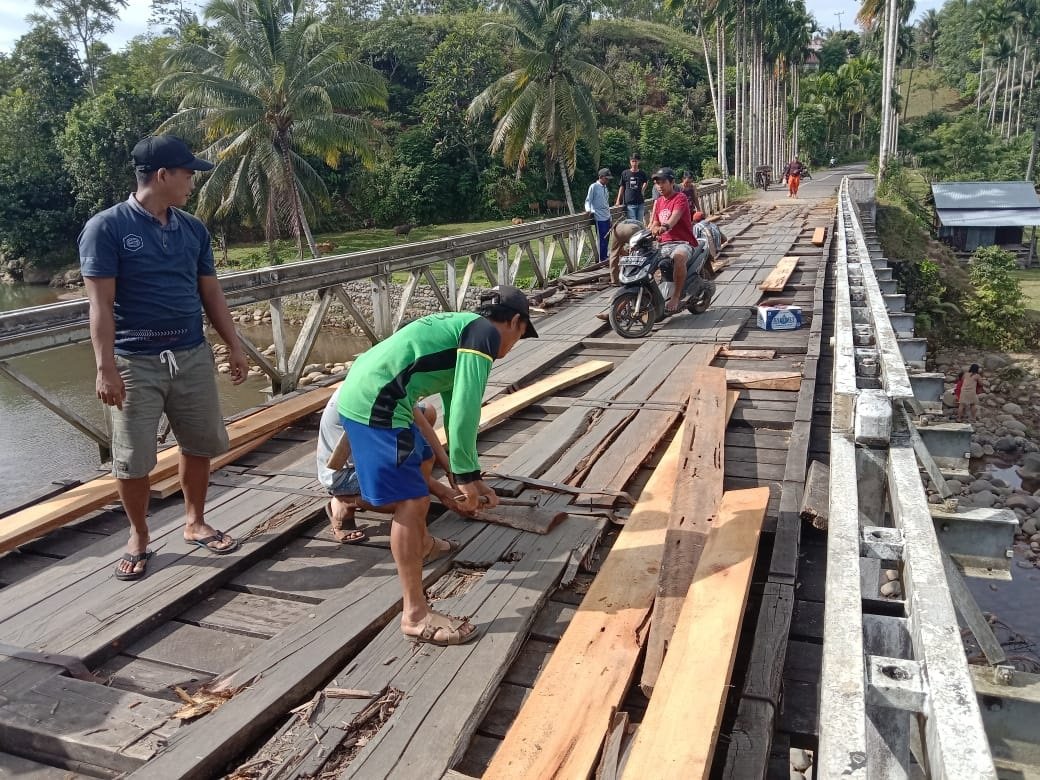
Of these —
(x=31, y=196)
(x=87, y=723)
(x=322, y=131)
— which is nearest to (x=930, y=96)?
(x=322, y=131)

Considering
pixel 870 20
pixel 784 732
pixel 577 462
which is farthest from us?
pixel 870 20

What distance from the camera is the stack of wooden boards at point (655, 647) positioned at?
238 centimetres

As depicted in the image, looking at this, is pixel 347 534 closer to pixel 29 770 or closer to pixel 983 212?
pixel 29 770

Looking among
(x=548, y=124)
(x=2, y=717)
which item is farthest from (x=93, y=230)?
(x=548, y=124)

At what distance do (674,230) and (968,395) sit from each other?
13.1m

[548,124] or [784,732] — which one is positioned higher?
[548,124]

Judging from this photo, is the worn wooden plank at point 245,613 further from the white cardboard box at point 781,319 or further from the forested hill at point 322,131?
the forested hill at point 322,131

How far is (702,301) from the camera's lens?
9547 mm

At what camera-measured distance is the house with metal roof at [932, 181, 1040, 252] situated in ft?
116

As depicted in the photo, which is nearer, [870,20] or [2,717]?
[2,717]

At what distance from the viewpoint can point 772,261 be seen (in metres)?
13.5

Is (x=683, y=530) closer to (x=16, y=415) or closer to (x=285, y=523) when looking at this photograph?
(x=285, y=523)

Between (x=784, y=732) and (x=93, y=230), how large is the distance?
3446 mm

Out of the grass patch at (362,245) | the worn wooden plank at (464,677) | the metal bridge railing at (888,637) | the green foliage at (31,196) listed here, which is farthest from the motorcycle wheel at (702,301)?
the green foliage at (31,196)
